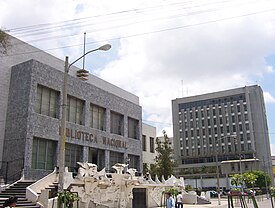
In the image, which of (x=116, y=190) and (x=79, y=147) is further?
(x=79, y=147)

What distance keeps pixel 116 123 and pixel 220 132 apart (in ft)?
248

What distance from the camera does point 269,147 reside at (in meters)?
102

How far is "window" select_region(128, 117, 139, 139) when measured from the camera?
1527 inches

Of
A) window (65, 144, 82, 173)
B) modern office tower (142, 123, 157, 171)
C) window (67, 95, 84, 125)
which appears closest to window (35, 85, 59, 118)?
window (67, 95, 84, 125)

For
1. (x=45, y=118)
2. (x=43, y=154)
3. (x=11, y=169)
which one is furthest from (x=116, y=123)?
(x=11, y=169)

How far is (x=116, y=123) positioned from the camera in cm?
3672

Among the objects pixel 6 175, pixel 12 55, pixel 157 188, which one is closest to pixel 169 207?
pixel 6 175

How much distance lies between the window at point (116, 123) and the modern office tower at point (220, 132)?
58.0 meters

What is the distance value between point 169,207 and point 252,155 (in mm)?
87211

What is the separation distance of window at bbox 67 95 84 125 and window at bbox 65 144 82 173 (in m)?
2.28

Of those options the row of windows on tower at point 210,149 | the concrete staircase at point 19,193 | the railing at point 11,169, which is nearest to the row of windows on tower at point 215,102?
the row of windows on tower at point 210,149

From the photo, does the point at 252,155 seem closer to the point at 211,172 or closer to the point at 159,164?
the point at 211,172

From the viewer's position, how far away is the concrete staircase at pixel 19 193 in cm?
2003

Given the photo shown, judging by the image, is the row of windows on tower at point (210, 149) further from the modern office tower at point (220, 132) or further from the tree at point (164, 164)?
the tree at point (164, 164)
